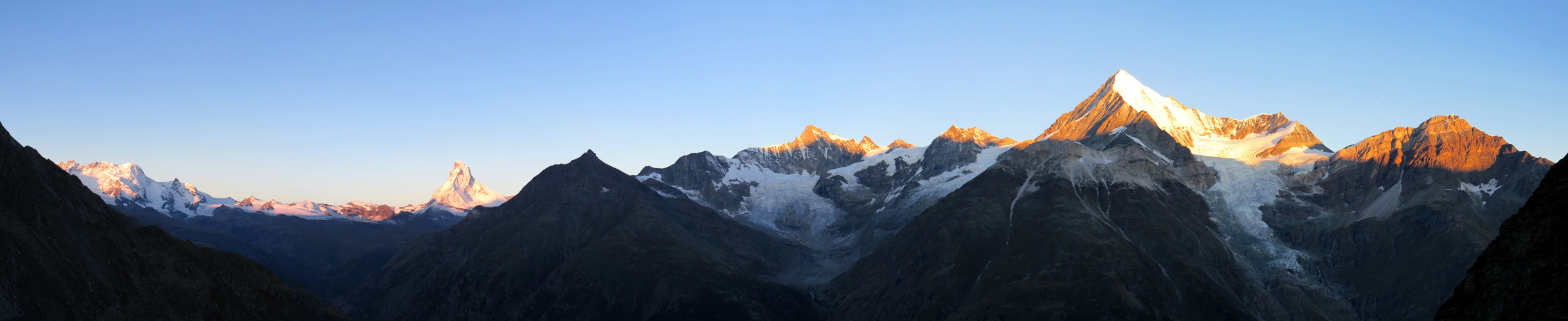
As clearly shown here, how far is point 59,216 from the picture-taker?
161 metres

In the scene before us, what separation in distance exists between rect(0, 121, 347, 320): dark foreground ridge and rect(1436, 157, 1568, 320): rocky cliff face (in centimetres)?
17159

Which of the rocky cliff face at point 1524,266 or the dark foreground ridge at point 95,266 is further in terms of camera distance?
the dark foreground ridge at point 95,266

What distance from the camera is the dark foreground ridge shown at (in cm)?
14238

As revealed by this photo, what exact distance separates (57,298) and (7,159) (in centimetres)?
4217

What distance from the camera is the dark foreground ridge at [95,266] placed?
142375 mm

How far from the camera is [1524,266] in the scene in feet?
109

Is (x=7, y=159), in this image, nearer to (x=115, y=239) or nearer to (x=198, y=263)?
(x=115, y=239)

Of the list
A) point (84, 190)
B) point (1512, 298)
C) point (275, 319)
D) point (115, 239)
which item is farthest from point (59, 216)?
point (1512, 298)

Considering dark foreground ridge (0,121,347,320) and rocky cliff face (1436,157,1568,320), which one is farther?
dark foreground ridge (0,121,347,320)

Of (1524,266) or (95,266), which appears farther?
(95,266)

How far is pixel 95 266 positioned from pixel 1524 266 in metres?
187

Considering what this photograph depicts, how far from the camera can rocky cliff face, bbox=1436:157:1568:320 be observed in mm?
31703

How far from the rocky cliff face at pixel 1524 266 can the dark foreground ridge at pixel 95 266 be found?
17159cm

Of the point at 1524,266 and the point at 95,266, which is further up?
the point at 95,266
